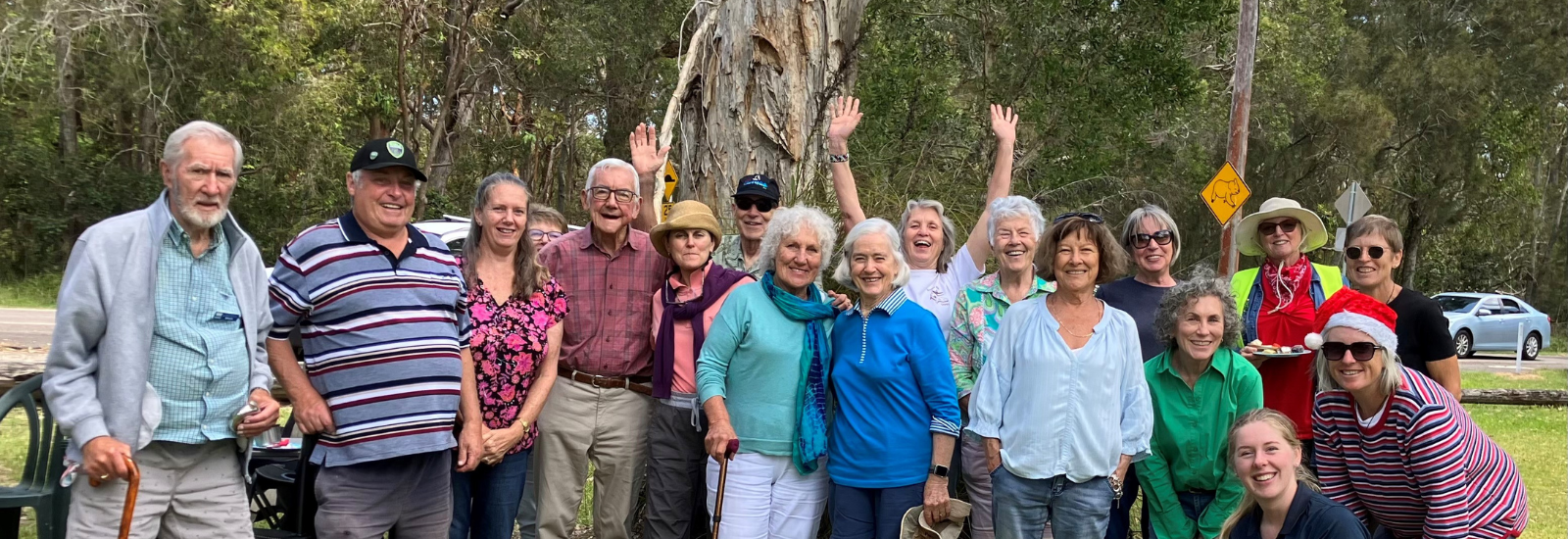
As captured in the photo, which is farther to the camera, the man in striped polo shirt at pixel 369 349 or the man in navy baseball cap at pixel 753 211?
the man in navy baseball cap at pixel 753 211

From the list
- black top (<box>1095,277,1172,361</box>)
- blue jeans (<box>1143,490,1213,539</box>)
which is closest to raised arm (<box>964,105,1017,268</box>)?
black top (<box>1095,277,1172,361</box>)

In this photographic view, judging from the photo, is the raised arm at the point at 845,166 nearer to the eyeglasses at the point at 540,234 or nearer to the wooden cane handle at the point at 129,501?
the eyeglasses at the point at 540,234

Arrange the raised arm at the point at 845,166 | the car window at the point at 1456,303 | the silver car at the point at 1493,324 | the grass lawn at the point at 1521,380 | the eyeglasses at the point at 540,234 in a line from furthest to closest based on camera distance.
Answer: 1. the car window at the point at 1456,303
2. the silver car at the point at 1493,324
3. the grass lawn at the point at 1521,380
4. the eyeglasses at the point at 540,234
5. the raised arm at the point at 845,166

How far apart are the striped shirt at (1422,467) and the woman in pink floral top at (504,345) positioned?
2667mm

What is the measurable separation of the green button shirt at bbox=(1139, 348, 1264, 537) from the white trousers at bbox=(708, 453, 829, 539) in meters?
1.17

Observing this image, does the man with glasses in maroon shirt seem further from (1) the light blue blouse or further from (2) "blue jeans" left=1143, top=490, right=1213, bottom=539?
(2) "blue jeans" left=1143, top=490, right=1213, bottom=539

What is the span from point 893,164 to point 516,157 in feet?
62.5

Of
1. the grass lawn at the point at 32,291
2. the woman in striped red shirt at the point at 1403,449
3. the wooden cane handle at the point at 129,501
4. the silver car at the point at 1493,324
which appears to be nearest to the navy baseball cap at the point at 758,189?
the woman in striped red shirt at the point at 1403,449

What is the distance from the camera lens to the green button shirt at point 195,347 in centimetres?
318

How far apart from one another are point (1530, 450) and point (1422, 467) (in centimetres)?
894

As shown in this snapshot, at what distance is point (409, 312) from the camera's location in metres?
3.50

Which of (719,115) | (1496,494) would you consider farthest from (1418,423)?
(719,115)

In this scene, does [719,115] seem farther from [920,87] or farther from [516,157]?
[516,157]

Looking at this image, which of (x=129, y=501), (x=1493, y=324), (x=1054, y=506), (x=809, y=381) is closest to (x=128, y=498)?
(x=129, y=501)
